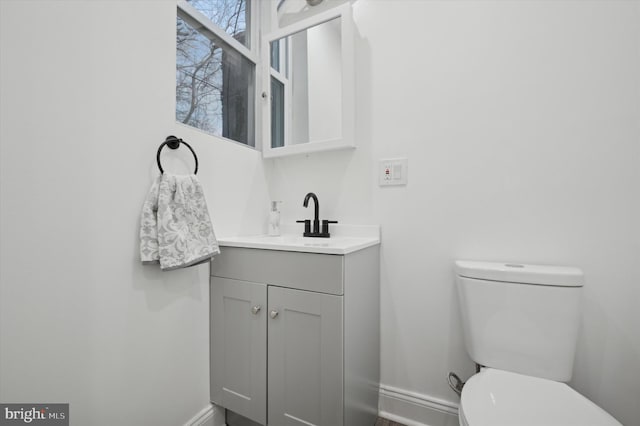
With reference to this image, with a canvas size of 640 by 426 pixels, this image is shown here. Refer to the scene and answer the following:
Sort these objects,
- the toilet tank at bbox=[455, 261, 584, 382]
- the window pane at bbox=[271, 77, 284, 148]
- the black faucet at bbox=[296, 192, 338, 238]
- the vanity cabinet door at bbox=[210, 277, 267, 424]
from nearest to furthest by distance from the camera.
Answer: the toilet tank at bbox=[455, 261, 584, 382] → the vanity cabinet door at bbox=[210, 277, 267, 424] → the black faucet at bbox=[296, 192, 338, 238] → the window pane at bbox=[271, 77, 284, 148]

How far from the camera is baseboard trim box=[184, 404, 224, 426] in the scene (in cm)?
115

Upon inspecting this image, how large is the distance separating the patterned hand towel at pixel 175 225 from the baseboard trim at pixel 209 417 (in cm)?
69

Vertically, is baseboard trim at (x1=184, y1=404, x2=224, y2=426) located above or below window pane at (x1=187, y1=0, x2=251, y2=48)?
below

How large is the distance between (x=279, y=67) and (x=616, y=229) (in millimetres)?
1663

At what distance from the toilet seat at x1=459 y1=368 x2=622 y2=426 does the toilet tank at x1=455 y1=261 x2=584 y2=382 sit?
69 mm

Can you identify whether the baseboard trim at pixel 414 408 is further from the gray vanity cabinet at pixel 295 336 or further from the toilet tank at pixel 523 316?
the toilet tank at pixel 523 316

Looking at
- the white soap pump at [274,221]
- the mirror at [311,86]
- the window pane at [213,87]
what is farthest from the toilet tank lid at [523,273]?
the window pane at [213,87]

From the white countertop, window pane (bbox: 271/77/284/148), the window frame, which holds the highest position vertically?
the window frame

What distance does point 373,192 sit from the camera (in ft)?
4.49

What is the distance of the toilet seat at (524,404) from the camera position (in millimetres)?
710

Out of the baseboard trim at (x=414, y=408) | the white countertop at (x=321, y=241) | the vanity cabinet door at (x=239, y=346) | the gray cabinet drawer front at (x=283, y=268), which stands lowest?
the baseboard trim at (x=414, y=408)

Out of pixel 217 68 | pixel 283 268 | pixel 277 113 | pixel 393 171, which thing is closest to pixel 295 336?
pixel 283 268

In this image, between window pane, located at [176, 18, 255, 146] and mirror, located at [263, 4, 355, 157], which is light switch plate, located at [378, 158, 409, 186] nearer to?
mirror, located at [263, 4, 355, 157]

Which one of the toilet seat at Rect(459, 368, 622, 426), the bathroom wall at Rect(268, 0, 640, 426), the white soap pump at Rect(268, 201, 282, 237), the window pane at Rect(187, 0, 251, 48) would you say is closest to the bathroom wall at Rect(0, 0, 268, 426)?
the window pane at Rect(187, 0, 251, 48)
